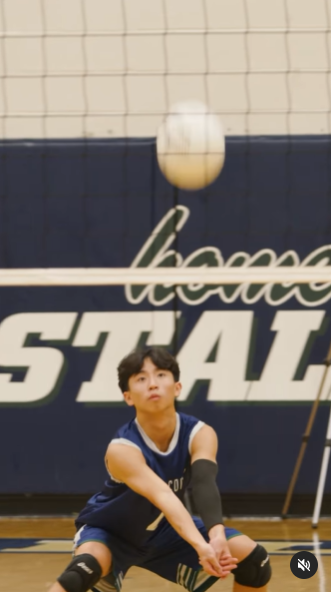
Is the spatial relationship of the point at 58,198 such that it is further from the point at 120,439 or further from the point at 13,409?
the point at 120,439

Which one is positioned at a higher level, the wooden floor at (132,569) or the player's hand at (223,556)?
the player's hand at (223,556)

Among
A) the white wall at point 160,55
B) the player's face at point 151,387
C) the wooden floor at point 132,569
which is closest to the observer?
the player's face at point 151,387

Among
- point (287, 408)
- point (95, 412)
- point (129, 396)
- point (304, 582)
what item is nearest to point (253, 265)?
point (287, 408)

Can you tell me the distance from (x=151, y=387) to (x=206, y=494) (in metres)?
0.40

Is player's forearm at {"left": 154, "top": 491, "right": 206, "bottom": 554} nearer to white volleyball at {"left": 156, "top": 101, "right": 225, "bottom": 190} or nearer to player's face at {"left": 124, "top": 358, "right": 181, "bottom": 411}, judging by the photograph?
player's face at {"left": 124, "top": 358, "right": 181, "bottom": 411}

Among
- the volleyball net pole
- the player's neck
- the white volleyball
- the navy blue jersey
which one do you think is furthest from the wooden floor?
the white volleyball

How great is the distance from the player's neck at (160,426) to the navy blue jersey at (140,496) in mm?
20

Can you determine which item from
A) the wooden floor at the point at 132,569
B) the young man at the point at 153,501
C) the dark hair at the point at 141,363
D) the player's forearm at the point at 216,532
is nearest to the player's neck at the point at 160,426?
the young man at the point at 153,501

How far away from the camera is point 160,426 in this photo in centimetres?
364

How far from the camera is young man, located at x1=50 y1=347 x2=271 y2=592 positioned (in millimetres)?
3463

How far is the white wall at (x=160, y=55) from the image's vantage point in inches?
304

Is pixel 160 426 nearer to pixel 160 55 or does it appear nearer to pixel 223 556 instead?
pixel 223 556

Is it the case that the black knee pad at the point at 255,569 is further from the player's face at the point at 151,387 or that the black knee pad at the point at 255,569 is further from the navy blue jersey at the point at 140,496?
the player's face at the point at 151,387

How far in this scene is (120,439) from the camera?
3627 mm
